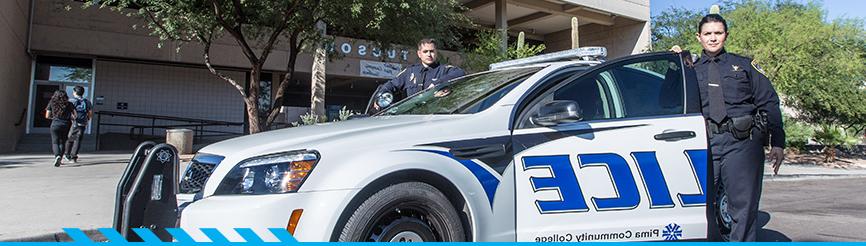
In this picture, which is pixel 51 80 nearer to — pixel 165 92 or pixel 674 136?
pixel 165 92

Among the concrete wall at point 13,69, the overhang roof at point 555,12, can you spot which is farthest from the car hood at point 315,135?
the overhang roof at point 555,12

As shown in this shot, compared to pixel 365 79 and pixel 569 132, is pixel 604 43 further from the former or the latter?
pixel 569 132

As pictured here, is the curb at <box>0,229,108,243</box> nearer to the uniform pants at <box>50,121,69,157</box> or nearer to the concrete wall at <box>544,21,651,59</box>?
the uniform pants at <box>50,121,69,157</box>

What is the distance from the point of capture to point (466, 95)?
3418mm

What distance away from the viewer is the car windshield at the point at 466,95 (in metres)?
3.12

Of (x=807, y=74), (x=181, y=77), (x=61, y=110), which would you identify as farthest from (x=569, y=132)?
(x=181, y=77)

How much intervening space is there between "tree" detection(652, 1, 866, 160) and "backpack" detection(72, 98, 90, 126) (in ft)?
56.1

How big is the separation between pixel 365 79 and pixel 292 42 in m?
11.5

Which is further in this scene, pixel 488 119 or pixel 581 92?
pixel 581 92

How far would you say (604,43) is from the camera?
30.5 m

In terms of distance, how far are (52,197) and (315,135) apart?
5077 mm

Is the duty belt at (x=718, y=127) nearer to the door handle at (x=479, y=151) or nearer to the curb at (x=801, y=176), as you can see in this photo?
the door handle at (x=479, y=151)

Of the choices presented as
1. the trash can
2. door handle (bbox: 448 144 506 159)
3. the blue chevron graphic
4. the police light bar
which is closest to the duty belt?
the police light bar

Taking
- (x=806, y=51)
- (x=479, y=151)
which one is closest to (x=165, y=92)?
(x=479, y=151)
